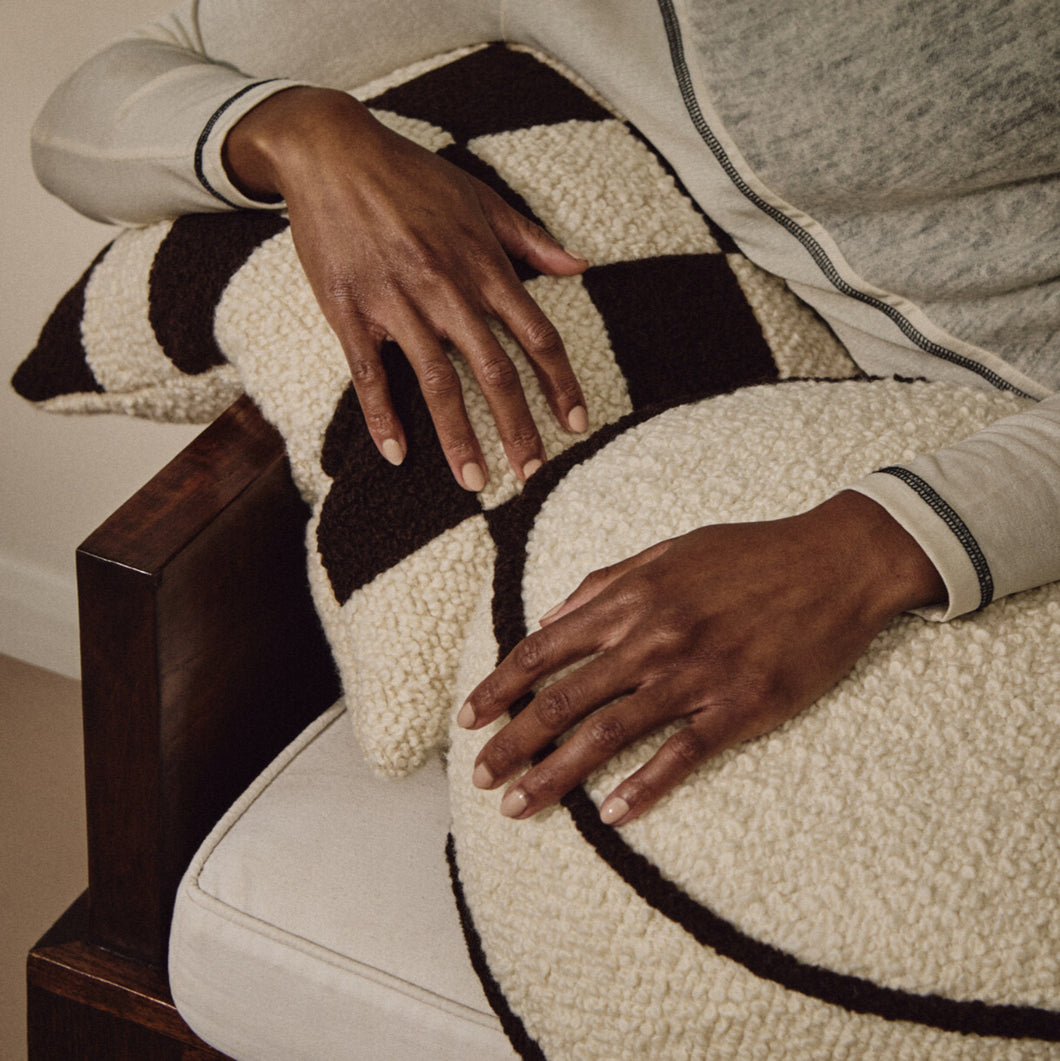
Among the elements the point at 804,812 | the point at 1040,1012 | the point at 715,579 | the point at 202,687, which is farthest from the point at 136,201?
the point at 1040,1012

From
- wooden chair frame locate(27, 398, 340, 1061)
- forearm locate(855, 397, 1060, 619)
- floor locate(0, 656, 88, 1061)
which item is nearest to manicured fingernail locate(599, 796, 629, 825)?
forearm locate(855, 397, 1060, 619)

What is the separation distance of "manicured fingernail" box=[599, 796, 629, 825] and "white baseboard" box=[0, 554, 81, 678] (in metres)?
1.55

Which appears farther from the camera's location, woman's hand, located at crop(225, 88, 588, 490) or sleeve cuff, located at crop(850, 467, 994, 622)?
woman's hand, located at crop(225, 88, 588, 490)

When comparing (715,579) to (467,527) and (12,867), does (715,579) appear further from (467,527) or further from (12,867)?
(12,867)

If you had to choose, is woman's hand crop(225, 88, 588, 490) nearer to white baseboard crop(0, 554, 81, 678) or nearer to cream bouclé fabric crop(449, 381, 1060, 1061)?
cream bouclé fabric crop(449, 381, 1060, 1061)

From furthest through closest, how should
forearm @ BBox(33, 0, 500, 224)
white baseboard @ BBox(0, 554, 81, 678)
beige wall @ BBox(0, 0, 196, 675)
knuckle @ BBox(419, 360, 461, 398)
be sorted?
white baseboard @ BBox(0, 554, 81, 678)
beige wall @ BBox(0, 0, 196, 675)
forearm @ BBox(33, 0, 500, 224)
knuckle @ BBox(419, 360, 461, 398)

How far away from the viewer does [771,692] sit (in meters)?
0.48

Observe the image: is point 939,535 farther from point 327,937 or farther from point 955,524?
point 327,937

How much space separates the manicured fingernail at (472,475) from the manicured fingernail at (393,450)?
0.14 feet

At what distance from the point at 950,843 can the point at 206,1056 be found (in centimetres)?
61

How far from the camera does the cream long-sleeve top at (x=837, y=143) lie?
0.55 metres

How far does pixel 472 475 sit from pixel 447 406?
0.05 meters

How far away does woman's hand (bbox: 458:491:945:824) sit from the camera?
1.59ft

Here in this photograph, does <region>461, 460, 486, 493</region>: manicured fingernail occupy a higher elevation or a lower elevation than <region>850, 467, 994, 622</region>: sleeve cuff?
higher
